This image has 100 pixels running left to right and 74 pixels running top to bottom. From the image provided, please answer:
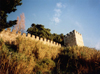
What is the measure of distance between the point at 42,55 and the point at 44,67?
1.38 m

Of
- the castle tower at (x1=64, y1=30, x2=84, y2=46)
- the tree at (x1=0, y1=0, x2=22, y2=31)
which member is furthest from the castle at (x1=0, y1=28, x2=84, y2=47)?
the tree at (x1=0, y1=0, x2=22, y2=31)

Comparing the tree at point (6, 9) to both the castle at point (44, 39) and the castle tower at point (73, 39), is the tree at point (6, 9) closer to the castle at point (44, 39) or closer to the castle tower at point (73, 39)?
the castle at point (44, 39)

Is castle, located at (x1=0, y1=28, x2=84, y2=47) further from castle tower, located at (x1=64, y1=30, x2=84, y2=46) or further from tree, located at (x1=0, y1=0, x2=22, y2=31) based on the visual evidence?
tree, located at (x1=0, y1=0, x2=22, y2=31)

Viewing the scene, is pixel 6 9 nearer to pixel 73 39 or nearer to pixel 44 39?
pixel 44 39

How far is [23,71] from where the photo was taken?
15.0 ft

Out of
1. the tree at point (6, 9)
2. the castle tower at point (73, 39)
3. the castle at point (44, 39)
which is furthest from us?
the castle tower at point (73, 39)

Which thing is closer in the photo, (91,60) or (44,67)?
(91,60)

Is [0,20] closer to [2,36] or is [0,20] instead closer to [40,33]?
[2,36]

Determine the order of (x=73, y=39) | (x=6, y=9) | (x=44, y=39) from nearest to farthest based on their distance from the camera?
(x=6, y=9) → (x=44, y=39) → (x=73, y=39)

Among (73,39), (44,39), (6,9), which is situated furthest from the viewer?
(73,39)

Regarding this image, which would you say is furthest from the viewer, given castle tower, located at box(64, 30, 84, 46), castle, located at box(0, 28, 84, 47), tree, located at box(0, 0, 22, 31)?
castle tower, located at box(64, 30, 84, 46)

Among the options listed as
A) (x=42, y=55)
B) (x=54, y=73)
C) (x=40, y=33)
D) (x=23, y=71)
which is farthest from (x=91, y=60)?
(x=40, y=33)

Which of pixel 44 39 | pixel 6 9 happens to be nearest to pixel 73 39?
pixel 44 39

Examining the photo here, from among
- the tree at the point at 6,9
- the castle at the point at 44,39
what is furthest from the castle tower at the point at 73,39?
the tree at the point at 6,9
